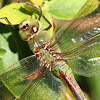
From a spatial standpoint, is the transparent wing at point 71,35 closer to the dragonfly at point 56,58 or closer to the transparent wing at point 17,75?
the dragonfly at point 56,58

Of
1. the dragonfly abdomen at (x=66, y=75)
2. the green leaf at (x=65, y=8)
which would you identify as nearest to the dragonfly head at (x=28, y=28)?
the green leaf at (x=65, y=8)

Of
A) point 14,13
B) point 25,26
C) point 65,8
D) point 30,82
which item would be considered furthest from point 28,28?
point 30,82

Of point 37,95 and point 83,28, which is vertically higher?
point 83,28

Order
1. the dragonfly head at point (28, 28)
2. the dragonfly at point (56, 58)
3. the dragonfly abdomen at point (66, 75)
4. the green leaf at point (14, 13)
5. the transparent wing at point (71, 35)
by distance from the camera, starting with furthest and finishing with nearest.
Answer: the dragonfly abdomen at point (66, 75), the transparent wing at point (71, 35), the dragonfly at point (56, 58), the dragonfly head at point (28, 28), the green leaf at point (14, 13)

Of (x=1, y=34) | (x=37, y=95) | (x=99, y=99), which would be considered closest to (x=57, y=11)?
(x=1, y=34)

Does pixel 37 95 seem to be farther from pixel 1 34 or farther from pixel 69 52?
pixel 1 34

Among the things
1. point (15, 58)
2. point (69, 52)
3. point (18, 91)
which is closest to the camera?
point (18, 91)

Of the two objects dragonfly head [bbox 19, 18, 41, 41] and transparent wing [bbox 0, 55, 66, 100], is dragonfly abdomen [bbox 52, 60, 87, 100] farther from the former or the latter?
dragonfly head [bbox 19, 18, 41, 41]
